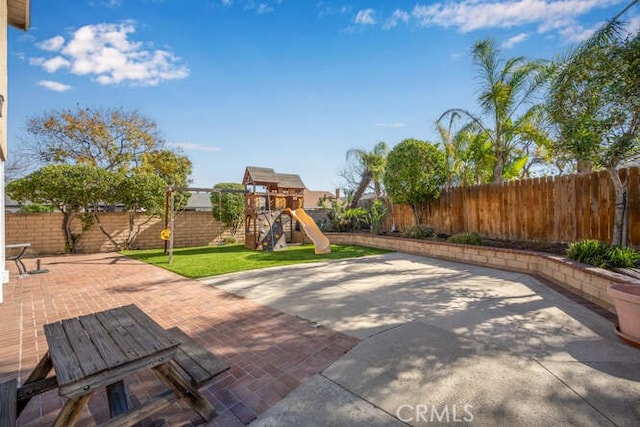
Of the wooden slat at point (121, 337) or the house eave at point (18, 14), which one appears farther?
the house eave at point (18, 14)

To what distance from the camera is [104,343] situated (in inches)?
73.3

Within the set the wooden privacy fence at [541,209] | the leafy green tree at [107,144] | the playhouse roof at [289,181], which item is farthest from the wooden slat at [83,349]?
the playhouse roof at [289,181]

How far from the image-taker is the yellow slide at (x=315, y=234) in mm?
10057

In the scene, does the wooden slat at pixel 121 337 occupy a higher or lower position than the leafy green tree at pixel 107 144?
lower

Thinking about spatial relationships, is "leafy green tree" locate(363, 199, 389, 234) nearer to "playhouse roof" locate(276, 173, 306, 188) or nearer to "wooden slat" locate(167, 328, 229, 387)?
"playhouse roof" locate(276, 173, 306, 188)

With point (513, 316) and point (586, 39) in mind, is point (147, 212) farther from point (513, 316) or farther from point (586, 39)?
point (586, 39)

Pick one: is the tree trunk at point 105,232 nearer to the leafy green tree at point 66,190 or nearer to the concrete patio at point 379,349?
the leafy green tree at point 66,190

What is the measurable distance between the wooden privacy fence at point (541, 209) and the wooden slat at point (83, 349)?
8241mm

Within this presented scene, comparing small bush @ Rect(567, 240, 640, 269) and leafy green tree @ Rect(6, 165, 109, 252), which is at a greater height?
leafy green tree @ Rect(6, 165, 109, 252)

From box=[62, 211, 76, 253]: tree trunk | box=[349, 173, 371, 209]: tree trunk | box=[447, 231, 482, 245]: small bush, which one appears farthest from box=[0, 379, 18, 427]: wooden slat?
box=[349, 173, 371, 209]: tree trunk

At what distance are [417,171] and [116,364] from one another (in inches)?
379

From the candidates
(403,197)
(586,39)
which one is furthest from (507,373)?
(403,197)

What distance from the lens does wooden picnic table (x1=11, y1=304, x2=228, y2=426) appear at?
1.55m

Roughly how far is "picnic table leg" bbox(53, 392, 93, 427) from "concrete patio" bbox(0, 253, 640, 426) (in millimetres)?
591
